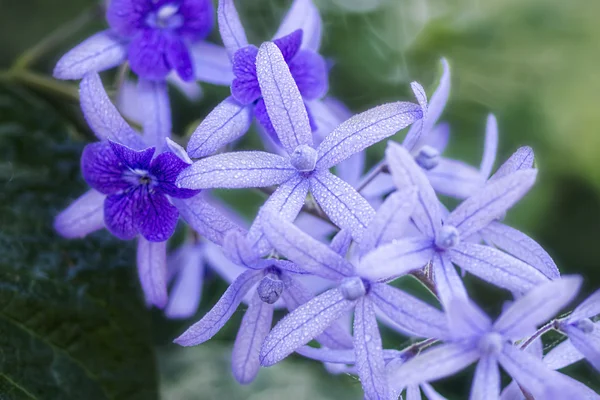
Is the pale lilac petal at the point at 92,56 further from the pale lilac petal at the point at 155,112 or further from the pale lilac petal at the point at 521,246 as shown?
the pale lilac petal at the point at 521,246

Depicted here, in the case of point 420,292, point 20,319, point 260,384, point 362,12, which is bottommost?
point 260,384

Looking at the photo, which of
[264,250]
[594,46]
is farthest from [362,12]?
[264,250]

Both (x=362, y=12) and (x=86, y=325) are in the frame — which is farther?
(x=362, y=12)

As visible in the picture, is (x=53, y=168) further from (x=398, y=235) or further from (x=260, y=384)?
(x=398, y=235)

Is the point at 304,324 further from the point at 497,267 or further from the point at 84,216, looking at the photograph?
the point at 84,216

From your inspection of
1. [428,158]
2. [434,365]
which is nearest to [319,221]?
[428,158]
